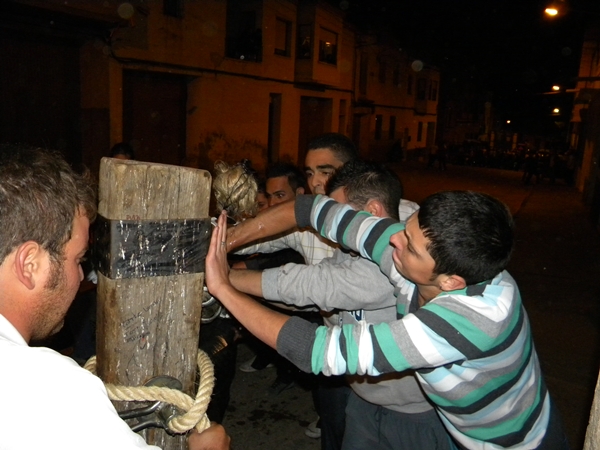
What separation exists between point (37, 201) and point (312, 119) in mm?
19922

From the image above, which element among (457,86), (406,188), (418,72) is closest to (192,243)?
(406,188)

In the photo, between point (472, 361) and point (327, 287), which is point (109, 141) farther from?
point (472, 361)

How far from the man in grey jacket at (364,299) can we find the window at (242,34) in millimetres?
13379

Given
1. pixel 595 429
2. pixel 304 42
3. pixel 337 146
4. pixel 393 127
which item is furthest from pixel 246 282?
pixel 393 127

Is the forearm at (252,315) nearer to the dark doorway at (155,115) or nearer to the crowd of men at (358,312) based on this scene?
the crowd of men at (358,312)

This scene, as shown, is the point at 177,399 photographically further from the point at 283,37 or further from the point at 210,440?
the point at 283,37

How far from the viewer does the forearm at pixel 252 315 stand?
1.59m

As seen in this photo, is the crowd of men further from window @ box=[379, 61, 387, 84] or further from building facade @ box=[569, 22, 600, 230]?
window @ box=[379, 61, 387, 84]

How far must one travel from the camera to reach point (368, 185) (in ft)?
7.84

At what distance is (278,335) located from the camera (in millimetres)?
1559

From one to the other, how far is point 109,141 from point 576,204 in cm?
1421

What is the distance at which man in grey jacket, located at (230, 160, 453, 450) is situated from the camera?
197cm

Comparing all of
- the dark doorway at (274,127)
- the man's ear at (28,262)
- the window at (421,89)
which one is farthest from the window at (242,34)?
the window at (421,89)

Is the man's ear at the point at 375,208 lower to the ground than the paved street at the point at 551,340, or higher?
higher
